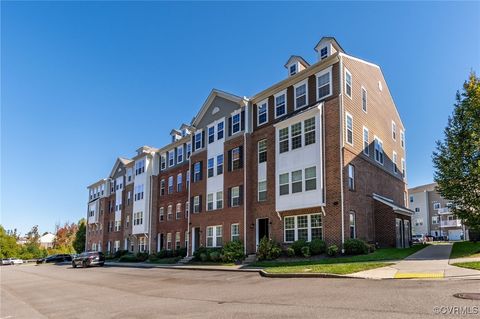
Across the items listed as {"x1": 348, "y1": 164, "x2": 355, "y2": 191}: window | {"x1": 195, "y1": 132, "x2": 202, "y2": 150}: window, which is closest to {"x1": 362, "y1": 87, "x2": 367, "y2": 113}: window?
{"x1": 348, "y1": 164, "x2": 355, "y2": 191}: window

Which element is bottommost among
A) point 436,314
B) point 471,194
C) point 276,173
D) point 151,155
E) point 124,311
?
point 124,311

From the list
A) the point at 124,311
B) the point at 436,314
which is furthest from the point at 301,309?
the point at 124,311

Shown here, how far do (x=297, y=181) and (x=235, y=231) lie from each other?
7.09 metres

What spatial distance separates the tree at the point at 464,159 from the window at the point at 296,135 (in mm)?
8461

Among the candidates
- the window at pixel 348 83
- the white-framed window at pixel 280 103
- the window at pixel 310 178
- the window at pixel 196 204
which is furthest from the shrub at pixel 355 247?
the window at pixel 196 204

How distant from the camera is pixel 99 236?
2248 inches

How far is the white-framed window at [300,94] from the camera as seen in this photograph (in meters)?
25.4

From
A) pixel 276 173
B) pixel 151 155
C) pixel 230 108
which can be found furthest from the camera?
pixel 151 155

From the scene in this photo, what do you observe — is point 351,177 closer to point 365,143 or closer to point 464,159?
point 365,143

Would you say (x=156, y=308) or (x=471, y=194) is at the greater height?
(x=471, y=194)

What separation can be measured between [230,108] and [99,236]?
117 ft

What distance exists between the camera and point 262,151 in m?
27.9

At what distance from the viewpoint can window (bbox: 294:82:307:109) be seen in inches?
1003

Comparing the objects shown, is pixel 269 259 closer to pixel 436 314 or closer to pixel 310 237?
pixel 310 237
